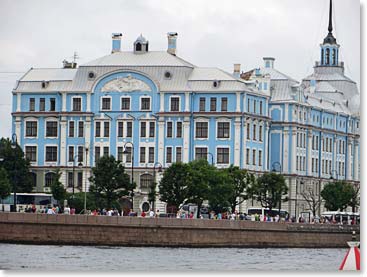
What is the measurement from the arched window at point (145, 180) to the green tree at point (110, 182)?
31.7ft

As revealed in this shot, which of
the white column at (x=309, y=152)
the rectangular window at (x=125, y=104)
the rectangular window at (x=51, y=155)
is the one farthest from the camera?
the white column at (x=309, y=152)

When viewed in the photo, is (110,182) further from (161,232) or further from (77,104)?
(161,232)

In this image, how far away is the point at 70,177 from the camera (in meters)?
87.0

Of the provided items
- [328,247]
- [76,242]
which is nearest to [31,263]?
[76,242]

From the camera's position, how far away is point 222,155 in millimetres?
86688

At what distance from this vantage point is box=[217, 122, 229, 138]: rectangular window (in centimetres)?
8688

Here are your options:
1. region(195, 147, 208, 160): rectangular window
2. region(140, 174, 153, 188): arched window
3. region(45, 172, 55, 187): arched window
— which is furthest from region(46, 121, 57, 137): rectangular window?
region(195, 147, 208, 160): rectangular window

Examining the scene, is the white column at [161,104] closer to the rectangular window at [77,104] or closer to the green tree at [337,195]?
the rectangular window at [77,104]

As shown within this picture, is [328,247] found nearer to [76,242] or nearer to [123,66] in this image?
[76,242]

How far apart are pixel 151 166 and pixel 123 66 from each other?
18.9 feet

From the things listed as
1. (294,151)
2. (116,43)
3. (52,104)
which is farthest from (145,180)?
(294,151)

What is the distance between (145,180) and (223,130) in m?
5.18

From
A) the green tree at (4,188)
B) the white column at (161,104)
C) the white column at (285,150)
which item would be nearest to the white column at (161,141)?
the white column at (161,104)

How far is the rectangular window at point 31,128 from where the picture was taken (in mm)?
88688
